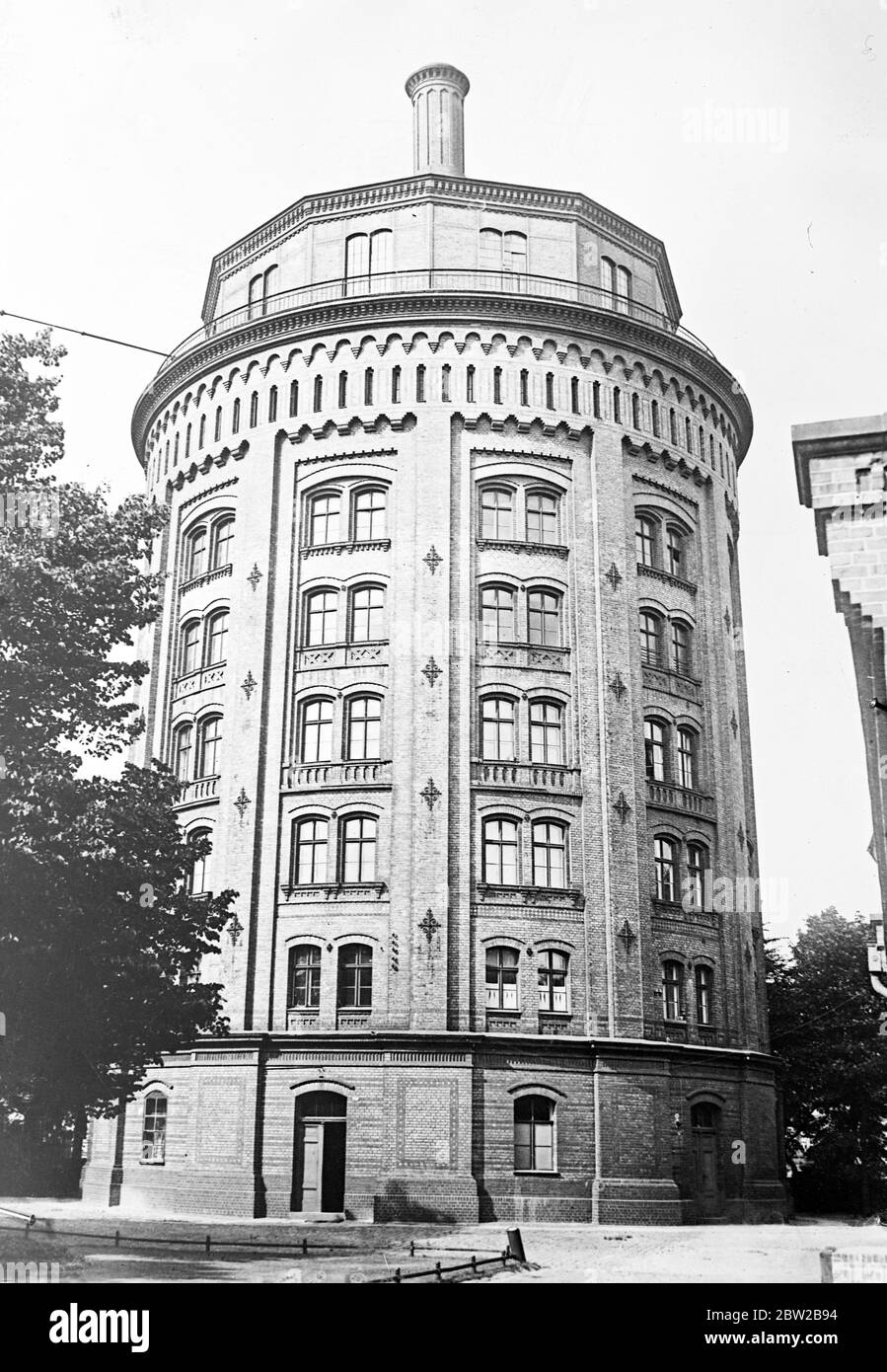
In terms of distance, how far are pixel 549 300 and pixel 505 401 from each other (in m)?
2.57

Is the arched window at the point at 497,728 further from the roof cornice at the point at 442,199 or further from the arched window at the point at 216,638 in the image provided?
the roof cornice at the point at 442,199

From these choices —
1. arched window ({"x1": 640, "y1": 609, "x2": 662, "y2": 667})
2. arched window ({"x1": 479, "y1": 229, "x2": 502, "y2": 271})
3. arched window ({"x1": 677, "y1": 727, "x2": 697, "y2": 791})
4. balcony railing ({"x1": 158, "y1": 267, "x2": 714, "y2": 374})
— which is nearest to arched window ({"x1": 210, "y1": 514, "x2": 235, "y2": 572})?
balcony railing ({"x1": 158, "y1": 267, "x2": 714, "y2": 374})

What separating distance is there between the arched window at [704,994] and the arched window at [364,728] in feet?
28.2

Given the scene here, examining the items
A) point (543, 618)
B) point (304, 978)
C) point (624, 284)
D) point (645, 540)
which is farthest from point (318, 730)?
point (624, 284)

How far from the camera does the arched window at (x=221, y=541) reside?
102ft

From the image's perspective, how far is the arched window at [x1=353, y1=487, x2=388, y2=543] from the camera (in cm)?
2983

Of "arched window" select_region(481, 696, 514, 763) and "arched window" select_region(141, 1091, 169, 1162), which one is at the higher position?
"arched window" select_region(481, 696, 514, 763)

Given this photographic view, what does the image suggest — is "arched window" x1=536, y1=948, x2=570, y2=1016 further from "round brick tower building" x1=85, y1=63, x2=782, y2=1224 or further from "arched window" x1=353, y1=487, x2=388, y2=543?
"arched window" x1=353, y1=487, x2=388, y2=543

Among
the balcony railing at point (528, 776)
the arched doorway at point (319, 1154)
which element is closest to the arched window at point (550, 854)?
the balcony railing at point (528, 776)

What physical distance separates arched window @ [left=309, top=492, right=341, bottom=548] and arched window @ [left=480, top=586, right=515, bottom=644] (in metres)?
3.52

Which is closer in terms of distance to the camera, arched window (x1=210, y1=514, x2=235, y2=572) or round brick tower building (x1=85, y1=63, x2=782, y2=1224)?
round brick tower building (x1=85, y1=63, x2=782, y2=1224)
